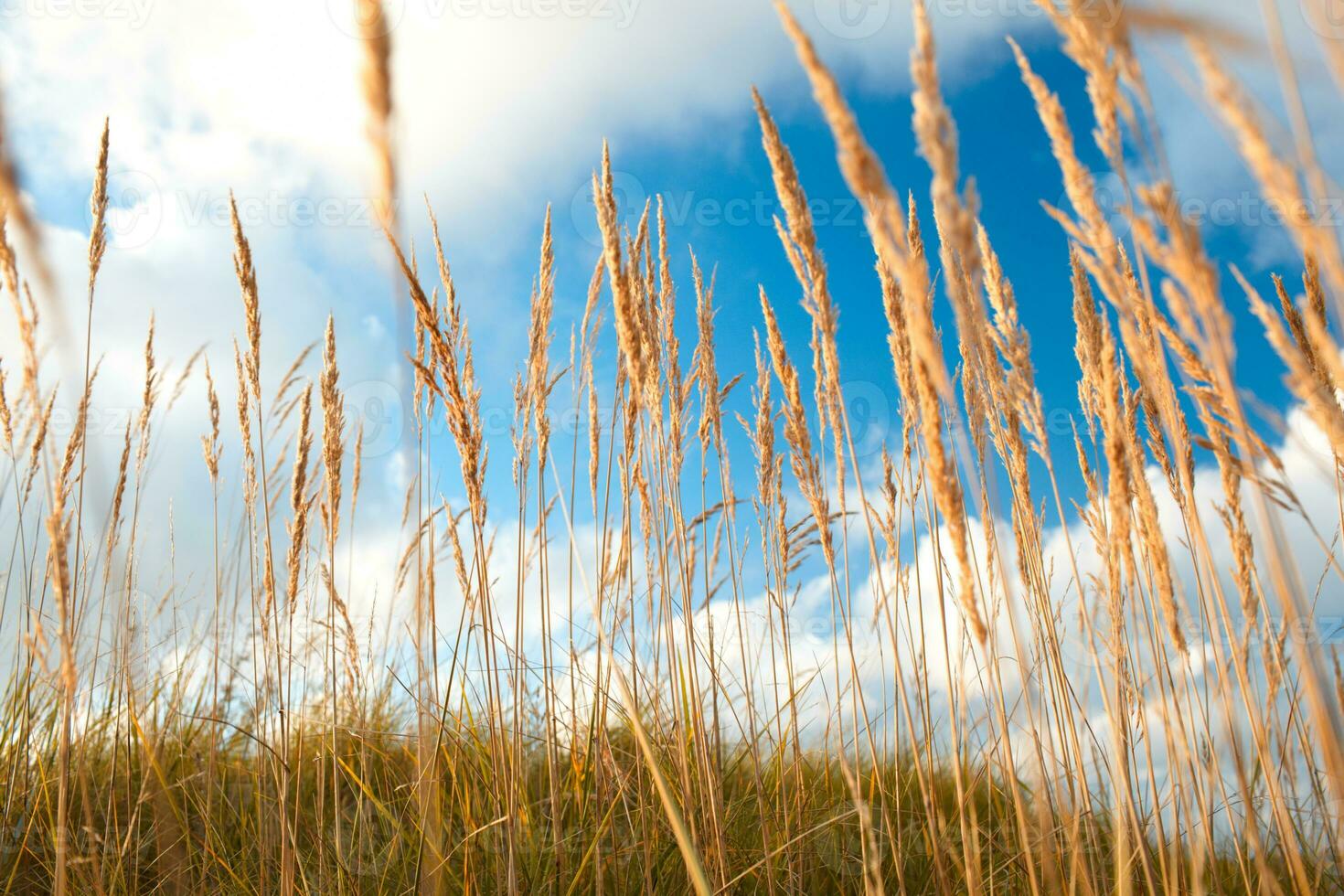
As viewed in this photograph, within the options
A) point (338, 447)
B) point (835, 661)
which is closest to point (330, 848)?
point (338, 447)

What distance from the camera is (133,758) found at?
3.61 m

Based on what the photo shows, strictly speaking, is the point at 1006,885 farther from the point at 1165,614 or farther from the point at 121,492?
the point at 121,492

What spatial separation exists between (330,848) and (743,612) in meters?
1.51

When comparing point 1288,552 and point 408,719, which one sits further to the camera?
point 408,719

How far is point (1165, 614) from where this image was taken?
71.4 inches

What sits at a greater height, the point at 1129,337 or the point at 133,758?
the point at 1129,337

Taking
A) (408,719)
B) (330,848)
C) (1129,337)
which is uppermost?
(1129,337)

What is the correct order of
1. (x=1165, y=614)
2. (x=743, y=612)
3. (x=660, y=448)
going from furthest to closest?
(x=743, y=612), (x=660, y=448), (x=1165, y=614)

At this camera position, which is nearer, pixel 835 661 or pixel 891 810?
pixel 835 661

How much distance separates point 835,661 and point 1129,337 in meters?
1.59

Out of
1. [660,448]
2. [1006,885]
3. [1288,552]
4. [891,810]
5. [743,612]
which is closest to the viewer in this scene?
[1288,552]

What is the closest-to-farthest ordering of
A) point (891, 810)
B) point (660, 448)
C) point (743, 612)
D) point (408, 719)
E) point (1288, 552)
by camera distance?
point (1288, 552) → point (660, 448) → point (743, 612) → point (891, 810) → point (408, 719)

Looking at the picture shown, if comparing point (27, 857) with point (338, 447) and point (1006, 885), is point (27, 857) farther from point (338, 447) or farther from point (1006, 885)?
point (1006, 885)

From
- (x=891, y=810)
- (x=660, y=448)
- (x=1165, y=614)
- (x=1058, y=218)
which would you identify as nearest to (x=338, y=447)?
(x=660, y=448)
